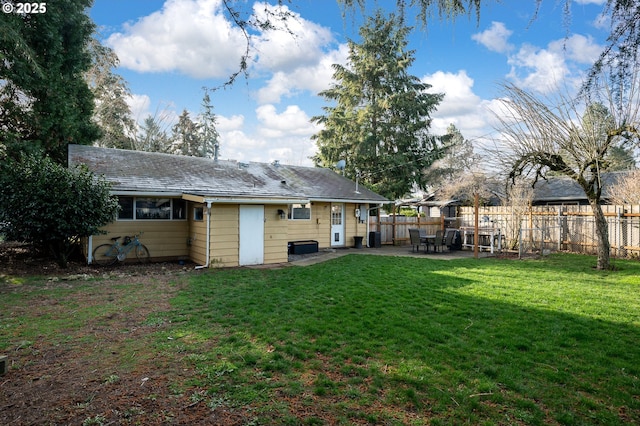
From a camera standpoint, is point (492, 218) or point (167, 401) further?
point (492, 218)

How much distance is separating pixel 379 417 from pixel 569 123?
8916 millimetres

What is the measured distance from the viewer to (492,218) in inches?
607

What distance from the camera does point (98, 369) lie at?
3670 millimetres

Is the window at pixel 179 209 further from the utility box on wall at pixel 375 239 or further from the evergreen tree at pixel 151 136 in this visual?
the evergreen tree at pixel 151 136

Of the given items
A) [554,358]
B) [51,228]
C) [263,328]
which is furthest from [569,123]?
[51,228]

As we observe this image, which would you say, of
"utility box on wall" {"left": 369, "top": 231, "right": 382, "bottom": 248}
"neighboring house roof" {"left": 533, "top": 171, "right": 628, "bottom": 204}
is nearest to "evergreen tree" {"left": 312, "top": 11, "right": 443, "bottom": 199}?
"neighboring house roof" {"left": 533, "top": 171, "right": 628, "bottom": 204}

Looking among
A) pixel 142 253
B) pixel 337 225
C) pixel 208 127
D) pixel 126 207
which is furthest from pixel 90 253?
pixel 208 127

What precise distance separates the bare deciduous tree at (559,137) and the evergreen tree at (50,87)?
45.4 ft

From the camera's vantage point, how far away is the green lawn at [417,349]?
3.02 m

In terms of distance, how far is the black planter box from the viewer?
13977mm

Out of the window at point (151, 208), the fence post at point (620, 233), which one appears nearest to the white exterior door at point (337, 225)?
the window at point (151, 208)

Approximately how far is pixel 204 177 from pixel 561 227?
45.8ft

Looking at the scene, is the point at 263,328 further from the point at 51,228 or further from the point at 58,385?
the point at 51,228

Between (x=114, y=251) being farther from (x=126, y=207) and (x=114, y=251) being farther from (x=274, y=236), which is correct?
(x=274, y=236)
